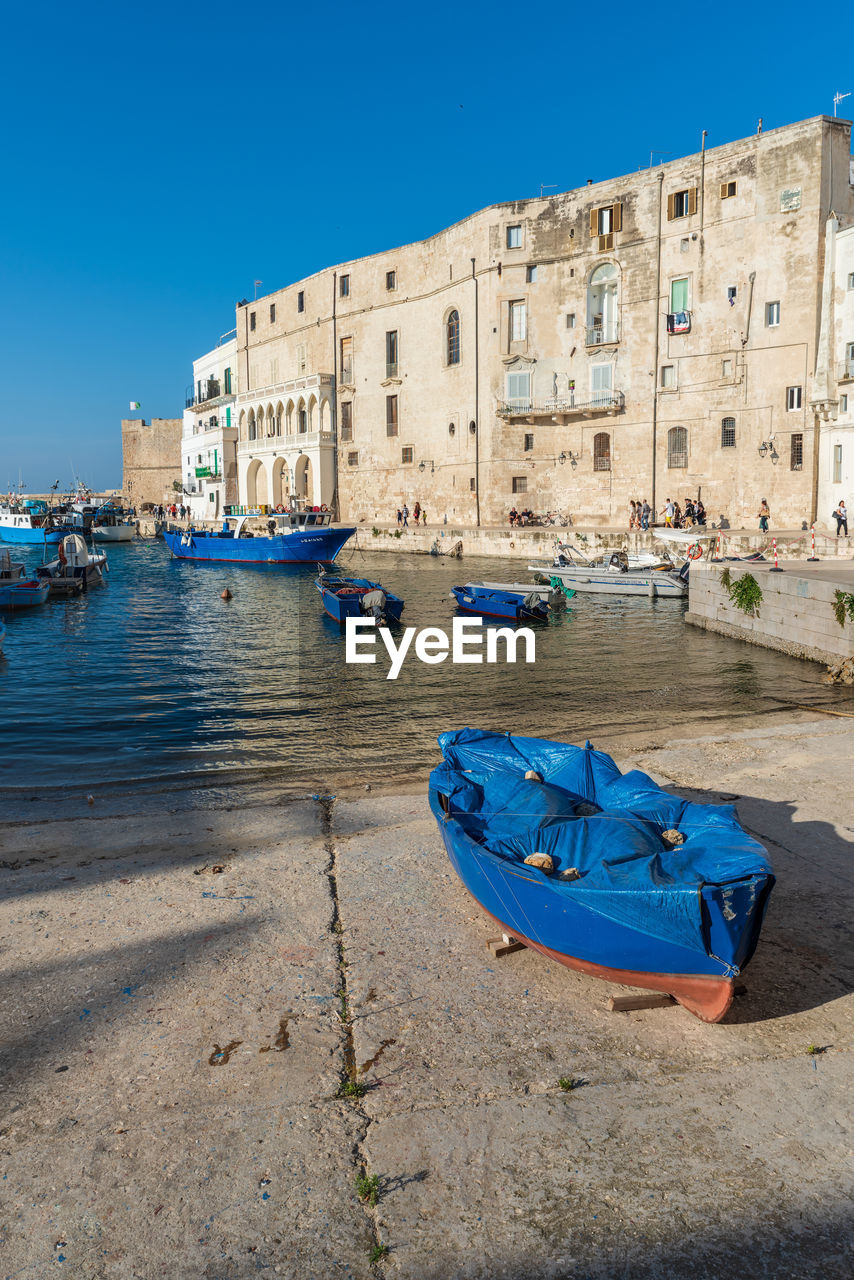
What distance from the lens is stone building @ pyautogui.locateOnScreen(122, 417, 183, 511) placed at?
7862cm

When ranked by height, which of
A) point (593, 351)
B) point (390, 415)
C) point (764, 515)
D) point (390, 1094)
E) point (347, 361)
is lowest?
point (390, 1094)

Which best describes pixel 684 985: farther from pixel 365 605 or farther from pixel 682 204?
pixel 682 204

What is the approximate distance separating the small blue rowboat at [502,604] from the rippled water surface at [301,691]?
0.60 meters

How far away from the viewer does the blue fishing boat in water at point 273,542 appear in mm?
38438

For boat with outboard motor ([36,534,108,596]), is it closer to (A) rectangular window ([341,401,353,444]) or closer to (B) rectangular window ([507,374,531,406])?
(B) rectangular window ([507,374,531,406])

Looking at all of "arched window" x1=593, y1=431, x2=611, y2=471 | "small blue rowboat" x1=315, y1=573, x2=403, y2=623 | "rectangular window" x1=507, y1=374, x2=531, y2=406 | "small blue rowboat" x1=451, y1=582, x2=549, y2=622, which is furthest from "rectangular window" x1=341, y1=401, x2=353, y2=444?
"small blue rowboat" x1=315, y1=573, x2=403, y2=623

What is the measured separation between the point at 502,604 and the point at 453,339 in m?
24.6

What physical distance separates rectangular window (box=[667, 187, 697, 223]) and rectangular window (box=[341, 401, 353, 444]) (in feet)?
67.3

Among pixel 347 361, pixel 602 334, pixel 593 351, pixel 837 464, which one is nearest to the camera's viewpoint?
pixel 837 464

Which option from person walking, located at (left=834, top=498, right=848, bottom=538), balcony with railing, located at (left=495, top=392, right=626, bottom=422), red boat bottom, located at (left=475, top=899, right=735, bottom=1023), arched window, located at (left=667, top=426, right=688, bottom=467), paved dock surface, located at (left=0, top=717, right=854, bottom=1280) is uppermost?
balcony with railing, located at (left=495, top=392, right=626, bottom=422)

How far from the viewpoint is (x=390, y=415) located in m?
45.6

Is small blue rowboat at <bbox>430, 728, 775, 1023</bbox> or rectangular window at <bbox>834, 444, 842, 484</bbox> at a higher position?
rectangular window at <bbox>834, 444, 842, 484</bbox>

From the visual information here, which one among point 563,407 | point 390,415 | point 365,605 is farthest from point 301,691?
point 390,415

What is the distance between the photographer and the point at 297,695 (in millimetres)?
13172
